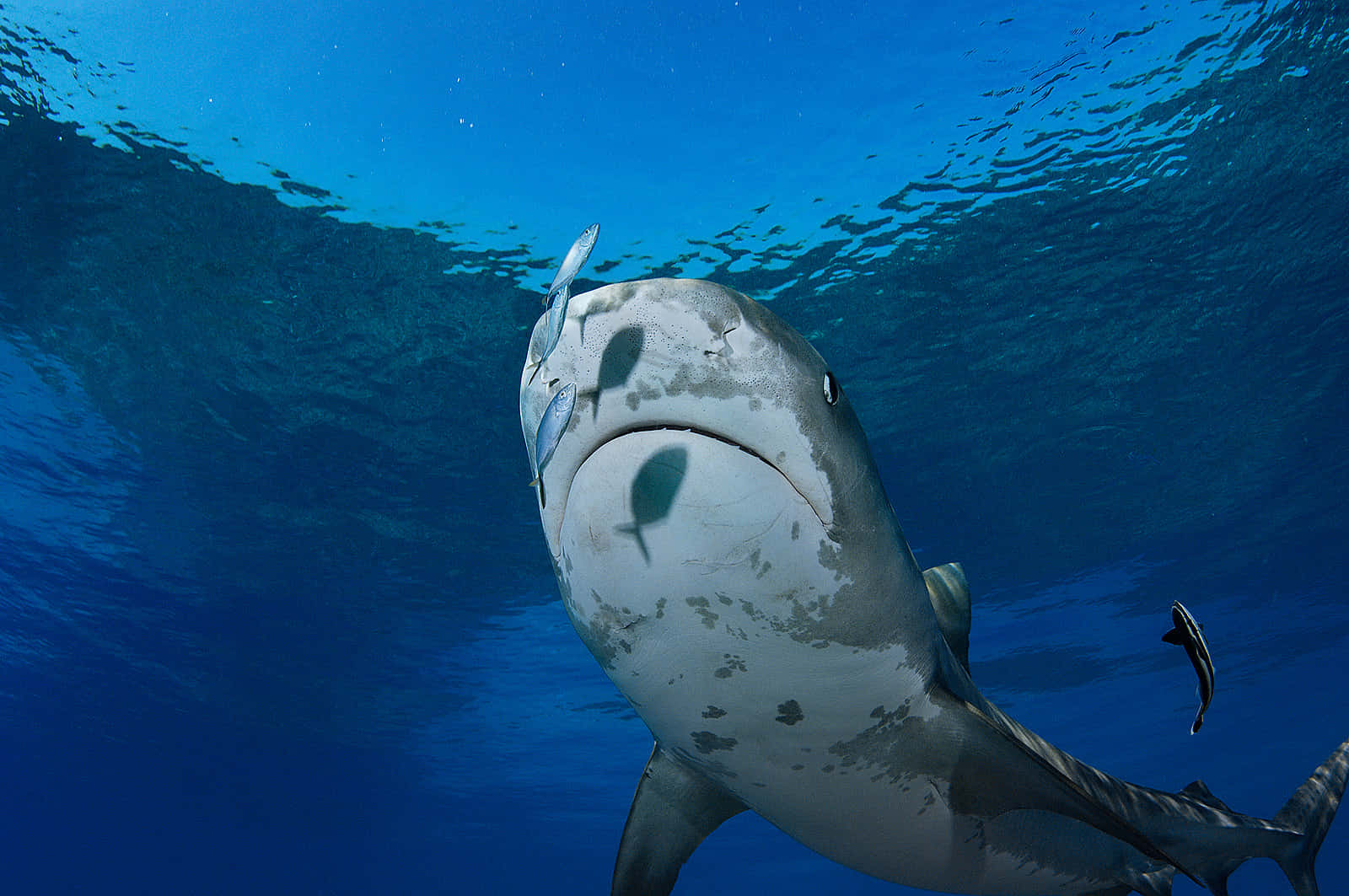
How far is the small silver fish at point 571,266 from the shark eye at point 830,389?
701mm

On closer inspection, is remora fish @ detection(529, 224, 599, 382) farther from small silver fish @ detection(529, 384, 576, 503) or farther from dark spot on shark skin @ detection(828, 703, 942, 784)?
dark spot on shark skin @ detection(828, 703, 942, 784)

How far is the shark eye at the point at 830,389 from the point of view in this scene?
1956 mm

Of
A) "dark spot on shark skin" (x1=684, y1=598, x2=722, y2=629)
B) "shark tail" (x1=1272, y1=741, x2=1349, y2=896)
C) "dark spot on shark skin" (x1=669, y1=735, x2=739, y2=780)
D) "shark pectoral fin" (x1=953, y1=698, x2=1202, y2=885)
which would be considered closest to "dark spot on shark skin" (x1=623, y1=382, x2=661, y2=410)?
"dark spot on shark skin" (x1=684, y1=598, x2=722, y2=629)

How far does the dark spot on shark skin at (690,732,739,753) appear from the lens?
9.32ft

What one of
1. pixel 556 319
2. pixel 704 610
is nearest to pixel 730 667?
pixel 704 610

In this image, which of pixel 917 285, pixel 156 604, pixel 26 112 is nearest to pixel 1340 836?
pixel 917 285

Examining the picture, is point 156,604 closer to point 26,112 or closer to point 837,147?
point 26,112

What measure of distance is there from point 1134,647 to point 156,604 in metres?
32.0

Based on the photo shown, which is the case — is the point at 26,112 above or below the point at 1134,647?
above

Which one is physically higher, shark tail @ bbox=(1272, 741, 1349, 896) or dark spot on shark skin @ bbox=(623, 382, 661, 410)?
dark spot on shark skin @ bbox=(623, 382, 661, 410)

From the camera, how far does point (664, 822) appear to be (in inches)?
155

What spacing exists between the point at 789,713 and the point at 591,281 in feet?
32.3

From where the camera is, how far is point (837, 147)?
10.2 meters

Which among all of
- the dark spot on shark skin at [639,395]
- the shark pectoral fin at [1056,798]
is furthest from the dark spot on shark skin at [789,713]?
the dark spot on shark skin at [639,395]
